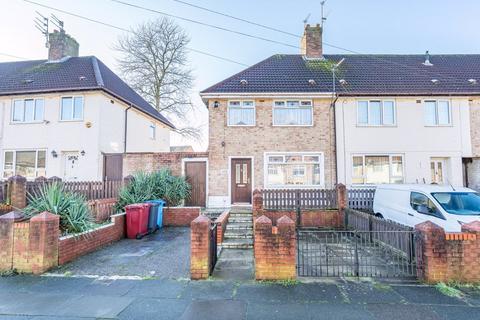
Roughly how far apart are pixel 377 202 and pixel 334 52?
1090 cm

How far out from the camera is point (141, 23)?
76.0 feet

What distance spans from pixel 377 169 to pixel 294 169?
4.25 m

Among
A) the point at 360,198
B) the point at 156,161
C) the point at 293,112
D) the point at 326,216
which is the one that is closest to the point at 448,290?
the point at 326,216

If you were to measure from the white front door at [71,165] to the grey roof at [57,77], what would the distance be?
3.38m

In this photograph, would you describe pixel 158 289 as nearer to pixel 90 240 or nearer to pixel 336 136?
pixel 90 240

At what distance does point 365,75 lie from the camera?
579 inches

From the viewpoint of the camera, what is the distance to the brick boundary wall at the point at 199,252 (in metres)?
5.11

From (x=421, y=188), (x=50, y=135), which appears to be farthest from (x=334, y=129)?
(x=50, y=135)

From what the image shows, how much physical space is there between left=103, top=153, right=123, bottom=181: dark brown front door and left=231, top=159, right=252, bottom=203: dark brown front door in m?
5.78

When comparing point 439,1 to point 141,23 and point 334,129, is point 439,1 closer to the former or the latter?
point 334,129

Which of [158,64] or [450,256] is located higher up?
[158,64]

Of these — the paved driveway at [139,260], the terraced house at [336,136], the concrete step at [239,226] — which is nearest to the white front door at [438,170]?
the terraced house at [336,136]

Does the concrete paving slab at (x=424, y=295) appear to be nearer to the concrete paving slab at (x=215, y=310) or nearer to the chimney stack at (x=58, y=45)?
the concrete paving slab at (x=215, y=310)

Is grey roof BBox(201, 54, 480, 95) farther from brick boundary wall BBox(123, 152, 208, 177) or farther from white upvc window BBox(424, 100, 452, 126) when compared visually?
brick boundary wall BBox(123, 152, 208, 177)
